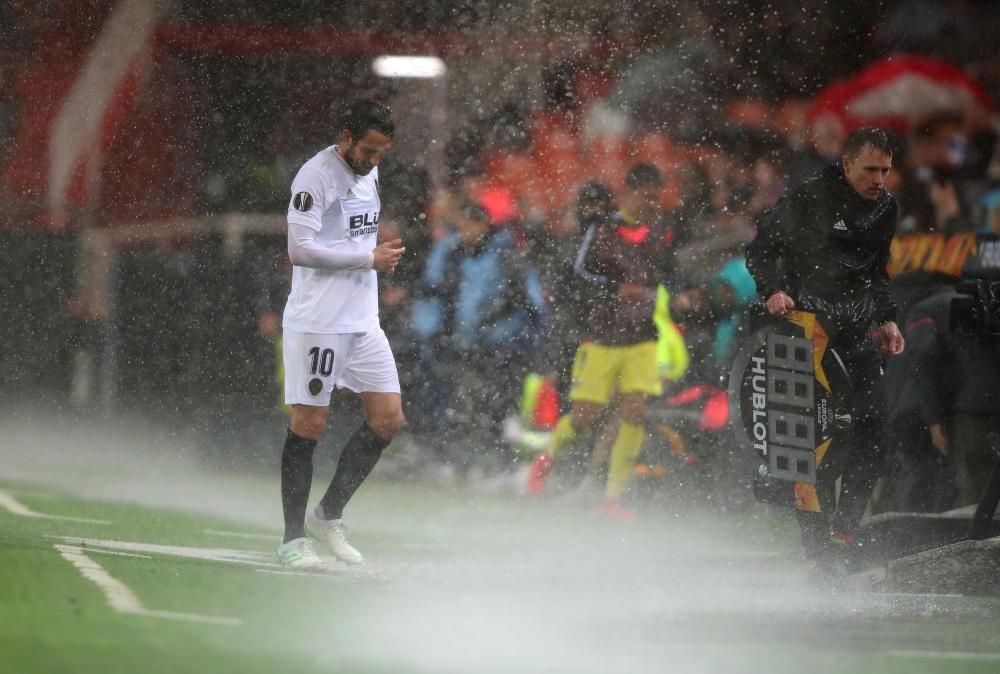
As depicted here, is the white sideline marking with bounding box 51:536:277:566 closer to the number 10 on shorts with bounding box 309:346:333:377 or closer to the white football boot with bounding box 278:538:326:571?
the white football boot with bounding box 278:538:326:571

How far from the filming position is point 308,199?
588 cm

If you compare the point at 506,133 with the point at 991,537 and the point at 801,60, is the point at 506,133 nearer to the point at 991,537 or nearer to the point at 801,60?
the point at 801,60

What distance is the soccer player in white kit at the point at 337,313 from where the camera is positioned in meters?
5.91

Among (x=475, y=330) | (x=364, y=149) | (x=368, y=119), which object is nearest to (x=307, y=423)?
(x=364, y=149)

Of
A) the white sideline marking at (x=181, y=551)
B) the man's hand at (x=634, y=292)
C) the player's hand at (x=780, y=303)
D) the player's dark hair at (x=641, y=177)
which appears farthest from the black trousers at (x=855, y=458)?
the player's dark hair at (x=641, y=177)

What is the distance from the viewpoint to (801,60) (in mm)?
9898

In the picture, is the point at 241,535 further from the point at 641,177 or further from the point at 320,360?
the point at 641,177

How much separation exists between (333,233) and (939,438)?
3.27m

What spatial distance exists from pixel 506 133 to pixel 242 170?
6.47 feet

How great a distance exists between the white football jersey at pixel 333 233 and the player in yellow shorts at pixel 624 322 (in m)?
2.56

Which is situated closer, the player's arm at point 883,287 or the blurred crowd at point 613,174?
the player's arm at point 883,287

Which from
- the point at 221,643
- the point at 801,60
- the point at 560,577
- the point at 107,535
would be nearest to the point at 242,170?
the point at 801,60

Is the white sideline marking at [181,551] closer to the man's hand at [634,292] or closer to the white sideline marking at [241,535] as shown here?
the white sideline marking at [241,535]

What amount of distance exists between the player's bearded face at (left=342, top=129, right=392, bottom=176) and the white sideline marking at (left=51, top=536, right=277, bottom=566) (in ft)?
4.95
